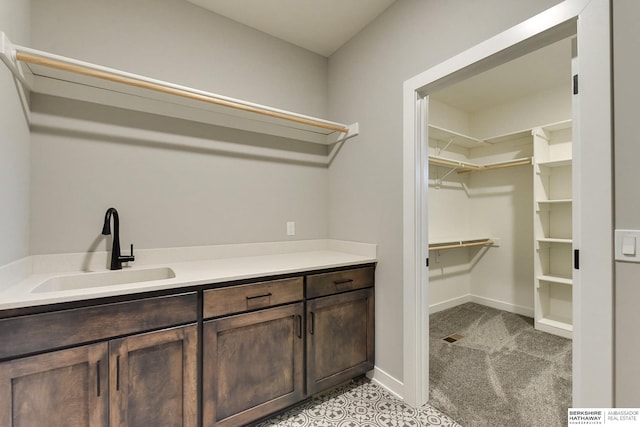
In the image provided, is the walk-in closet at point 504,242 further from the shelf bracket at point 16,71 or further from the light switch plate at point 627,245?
the shelf bracket at point 16,71

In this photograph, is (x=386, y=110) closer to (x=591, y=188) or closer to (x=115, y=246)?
(x=591, y=188)

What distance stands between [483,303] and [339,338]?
281 cm

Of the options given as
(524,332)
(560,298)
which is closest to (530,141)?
(560,298)

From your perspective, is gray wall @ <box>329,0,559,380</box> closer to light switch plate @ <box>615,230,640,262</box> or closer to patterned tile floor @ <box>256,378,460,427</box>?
patterned tile floor @ <box>256,378,460,427</box>

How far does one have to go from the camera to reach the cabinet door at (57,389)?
105cm

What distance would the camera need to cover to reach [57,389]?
1.13m

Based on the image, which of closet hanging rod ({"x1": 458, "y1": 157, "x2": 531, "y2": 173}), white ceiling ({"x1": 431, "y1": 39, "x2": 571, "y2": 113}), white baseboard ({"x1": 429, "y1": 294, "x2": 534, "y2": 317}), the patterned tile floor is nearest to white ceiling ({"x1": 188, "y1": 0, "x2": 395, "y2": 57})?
white ceiling ({"x1": 431, "y1": 39, "x2": 571, "y2": 113})

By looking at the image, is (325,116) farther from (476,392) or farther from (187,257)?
(476,392)

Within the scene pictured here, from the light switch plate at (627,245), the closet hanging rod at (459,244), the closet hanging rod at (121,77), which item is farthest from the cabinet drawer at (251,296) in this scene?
the closet hanging rod at (459,244)

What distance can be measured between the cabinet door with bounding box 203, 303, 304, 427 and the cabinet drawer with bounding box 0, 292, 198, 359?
0.60 ft

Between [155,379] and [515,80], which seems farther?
[515,80]

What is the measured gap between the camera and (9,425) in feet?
3.44

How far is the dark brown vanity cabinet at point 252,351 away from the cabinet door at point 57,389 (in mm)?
424

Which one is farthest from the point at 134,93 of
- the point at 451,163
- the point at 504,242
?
the point at 504,242
